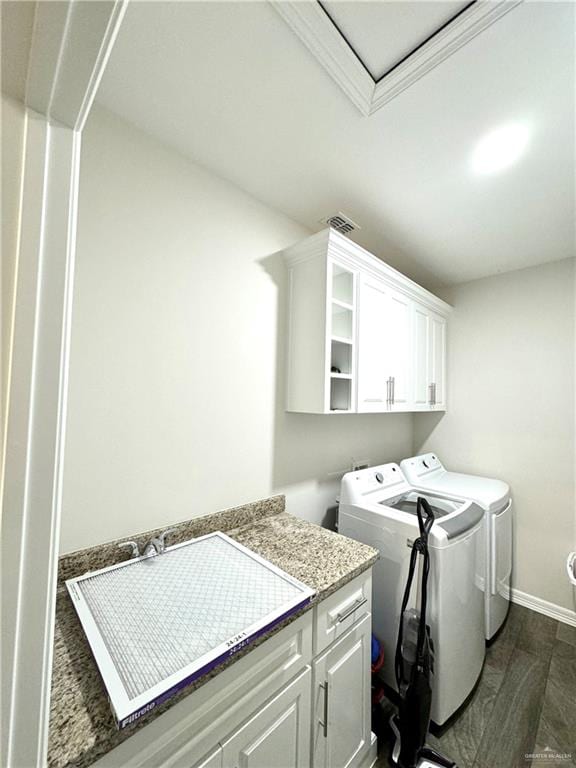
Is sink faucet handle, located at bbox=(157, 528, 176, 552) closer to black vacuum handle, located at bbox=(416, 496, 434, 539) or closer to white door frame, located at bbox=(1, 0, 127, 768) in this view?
white door frame, located at bbox=(1, 0, 127, 768)

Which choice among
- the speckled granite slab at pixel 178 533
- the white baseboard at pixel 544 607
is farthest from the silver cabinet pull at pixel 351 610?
the white baseboard at pixel 544 607

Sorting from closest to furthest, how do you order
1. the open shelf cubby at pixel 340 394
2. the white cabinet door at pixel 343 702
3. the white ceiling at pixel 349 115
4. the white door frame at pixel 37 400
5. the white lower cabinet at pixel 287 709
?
the white door frame at pixel 37 400 → the white lower cabinet at pixel 287 709 → the white ceiling at pixel 349 115 → the white cabinet door at pixel 343 702 → the open shelf cubby at pixel 340 394

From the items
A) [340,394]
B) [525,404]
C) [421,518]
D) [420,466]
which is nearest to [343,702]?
[421,518]

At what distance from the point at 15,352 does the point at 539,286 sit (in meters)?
3.11

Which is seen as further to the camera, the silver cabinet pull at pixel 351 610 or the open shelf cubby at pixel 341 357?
the open shelf cubby at pixel 341 357

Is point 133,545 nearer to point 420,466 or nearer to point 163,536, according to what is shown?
point 163,536

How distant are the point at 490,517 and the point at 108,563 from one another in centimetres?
207

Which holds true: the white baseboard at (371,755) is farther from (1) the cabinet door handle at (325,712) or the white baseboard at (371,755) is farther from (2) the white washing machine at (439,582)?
(1) the cabinet door handle at (325,712)

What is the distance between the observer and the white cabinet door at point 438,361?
255cm

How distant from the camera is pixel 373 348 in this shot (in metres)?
1.89

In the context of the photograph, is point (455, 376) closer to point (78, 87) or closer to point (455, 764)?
point (455, 764)

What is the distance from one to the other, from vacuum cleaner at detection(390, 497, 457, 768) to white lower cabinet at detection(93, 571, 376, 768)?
0.47 ft

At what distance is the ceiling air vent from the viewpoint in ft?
5.90

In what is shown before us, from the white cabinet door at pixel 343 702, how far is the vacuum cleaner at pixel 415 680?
158 mm
